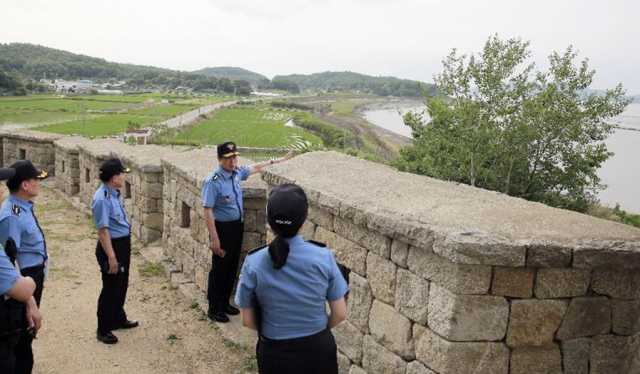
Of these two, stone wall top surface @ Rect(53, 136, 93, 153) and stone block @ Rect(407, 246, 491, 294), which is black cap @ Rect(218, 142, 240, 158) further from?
stone wall top surface @ Rect(53, 136, 93, 153)

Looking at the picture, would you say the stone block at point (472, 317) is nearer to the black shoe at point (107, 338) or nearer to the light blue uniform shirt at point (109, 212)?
the light blue uniform shirt at point (109, 212)

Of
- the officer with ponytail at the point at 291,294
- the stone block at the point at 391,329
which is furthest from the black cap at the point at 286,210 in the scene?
the stone block at the point at 391,329

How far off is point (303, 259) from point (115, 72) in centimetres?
16506

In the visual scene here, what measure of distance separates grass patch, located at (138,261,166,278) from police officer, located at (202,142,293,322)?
82.2 inches

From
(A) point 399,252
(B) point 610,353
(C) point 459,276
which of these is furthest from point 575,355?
(A) point 399,252

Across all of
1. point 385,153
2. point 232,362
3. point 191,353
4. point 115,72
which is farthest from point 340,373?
point 115,72

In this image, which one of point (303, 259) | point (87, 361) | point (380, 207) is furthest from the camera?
point (87, 361)

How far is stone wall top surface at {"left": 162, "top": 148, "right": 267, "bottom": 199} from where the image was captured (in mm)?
6730

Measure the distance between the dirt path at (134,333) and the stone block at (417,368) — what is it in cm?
217

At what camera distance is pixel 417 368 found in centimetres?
379

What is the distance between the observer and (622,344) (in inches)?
146

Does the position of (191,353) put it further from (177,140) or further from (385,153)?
(177,140)

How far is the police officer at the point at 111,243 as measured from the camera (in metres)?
5.57

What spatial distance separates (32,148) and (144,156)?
7.45 m
